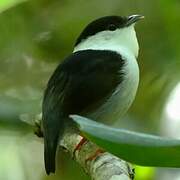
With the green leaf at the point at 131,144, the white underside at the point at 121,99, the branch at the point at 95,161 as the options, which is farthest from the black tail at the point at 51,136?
the green leaf at the point at 131,144

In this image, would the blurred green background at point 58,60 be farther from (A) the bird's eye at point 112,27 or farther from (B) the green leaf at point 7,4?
(A) the bird's eye at point 112,27

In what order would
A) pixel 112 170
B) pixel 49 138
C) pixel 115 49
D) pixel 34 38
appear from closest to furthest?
pixel 112 170
pixel 49 138
pixel 115 49
pixel 34 38

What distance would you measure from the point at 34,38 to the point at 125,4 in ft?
1.84

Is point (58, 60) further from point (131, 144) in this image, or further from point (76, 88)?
point (131, 144)

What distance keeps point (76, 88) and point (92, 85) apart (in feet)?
0.28


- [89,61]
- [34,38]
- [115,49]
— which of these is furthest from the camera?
[34,38]


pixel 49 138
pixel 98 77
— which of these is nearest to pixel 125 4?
pixel 98 77

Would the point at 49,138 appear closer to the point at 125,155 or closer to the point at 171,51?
the point at 171,51

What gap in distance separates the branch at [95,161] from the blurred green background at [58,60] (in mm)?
87

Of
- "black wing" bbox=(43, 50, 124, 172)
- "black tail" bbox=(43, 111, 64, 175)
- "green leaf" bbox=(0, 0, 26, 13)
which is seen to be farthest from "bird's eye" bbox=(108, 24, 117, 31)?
"black tail" bbox=(43, 111, 64, 175)

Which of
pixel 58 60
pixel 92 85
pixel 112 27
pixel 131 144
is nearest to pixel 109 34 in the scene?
pixel 112 27

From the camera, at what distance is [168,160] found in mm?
900

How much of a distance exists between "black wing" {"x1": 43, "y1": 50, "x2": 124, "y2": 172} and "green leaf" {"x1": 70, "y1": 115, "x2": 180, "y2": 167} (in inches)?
43.4

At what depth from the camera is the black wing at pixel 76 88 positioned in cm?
207
